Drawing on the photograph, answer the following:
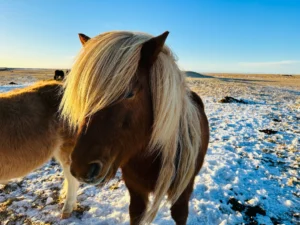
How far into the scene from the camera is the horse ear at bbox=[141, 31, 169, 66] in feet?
4.75

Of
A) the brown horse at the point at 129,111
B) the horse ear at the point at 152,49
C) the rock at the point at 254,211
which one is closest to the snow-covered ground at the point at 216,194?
the rock at the point at 254,211

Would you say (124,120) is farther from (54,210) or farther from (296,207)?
(296,207)

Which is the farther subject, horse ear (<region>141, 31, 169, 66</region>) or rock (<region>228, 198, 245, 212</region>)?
rock (<region>228, 198, 245, 212</region>)

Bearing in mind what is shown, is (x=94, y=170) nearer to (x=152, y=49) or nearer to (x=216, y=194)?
(x=152, y=49)

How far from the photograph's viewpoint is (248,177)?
4199mm

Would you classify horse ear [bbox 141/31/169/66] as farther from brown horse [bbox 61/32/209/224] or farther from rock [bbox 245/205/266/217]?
rock [bbox 245/205/266/217]

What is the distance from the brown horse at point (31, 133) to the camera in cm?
281

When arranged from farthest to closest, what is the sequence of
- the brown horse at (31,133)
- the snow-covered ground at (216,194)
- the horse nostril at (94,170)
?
the snow-covered ground at (216,194), the brown horse at (31,133), the horse nostril at (94,170)

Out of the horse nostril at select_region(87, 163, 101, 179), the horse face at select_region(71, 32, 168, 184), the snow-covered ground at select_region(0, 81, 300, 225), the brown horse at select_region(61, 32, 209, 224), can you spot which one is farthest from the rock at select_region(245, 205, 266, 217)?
the horse nostril at select_region(87, 163, 101, 179)

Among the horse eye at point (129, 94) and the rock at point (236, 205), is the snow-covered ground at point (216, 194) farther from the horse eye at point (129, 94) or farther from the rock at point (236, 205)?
the horse eye at point (129, 94)

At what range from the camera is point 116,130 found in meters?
1.42

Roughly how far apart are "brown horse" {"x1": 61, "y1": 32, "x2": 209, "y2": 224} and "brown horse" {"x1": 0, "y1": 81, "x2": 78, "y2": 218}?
141 centimetres

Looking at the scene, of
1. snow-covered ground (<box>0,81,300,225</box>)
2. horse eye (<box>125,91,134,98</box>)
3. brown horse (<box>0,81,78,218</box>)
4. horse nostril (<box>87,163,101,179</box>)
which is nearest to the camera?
horse nostril (<box>87,163,101,179</box>)

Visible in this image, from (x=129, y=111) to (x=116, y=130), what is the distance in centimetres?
15
